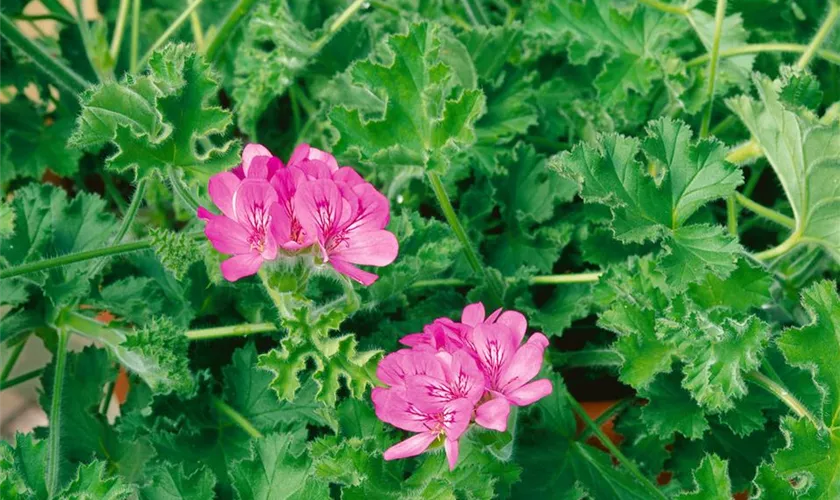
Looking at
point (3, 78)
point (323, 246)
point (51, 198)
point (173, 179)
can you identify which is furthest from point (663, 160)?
point (3, 78)

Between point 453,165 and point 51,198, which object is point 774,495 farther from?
point 51,198

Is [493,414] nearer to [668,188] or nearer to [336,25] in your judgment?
[668,188]

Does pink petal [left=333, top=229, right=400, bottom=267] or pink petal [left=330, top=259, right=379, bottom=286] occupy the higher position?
pink petal [left=333, top=229, right=400, bottom=267]

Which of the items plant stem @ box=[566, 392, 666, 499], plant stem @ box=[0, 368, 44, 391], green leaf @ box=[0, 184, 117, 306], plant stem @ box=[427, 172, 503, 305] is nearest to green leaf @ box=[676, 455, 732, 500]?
plant stem @ box=[566, 392, 666, 499]

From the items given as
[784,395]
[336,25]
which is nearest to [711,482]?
[784,395]

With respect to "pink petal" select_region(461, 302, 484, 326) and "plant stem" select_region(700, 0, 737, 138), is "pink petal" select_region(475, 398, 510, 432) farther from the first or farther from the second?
"plant stem" select_region(700, 0, 737, 138)

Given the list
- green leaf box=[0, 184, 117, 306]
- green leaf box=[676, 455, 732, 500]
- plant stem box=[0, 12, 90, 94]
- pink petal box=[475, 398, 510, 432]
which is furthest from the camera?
plant stem box=[0, 12, 90, 94]

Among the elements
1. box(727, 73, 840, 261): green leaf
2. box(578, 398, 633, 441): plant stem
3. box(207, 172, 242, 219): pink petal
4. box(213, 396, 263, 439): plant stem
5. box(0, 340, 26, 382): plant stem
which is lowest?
Answer: box(578, 398, 633, 441): plant stem
